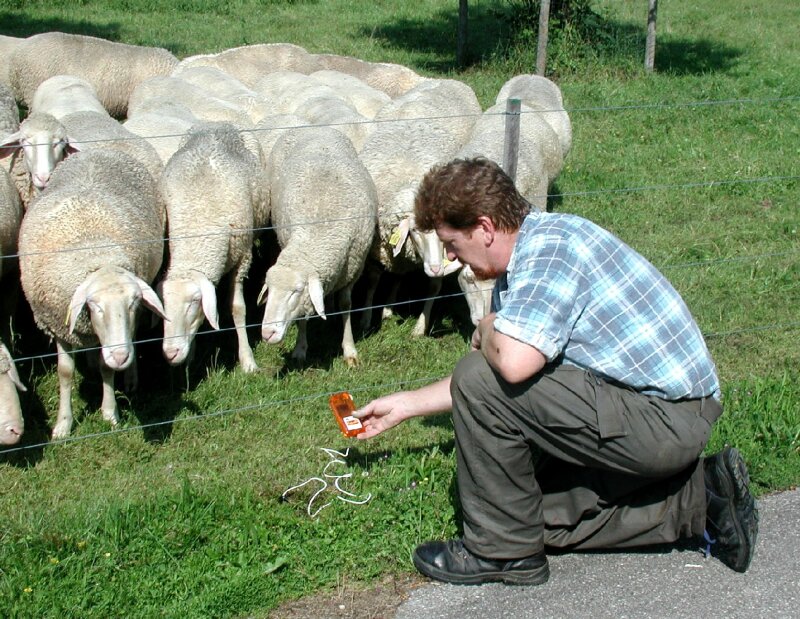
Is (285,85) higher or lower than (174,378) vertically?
higher

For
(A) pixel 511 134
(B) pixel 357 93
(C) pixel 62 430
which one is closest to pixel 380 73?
(B) pixel 357 93

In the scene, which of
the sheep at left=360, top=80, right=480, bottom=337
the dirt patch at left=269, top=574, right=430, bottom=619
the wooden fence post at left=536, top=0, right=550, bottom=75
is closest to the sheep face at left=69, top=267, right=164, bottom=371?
the sheep at left=360, top=80, right=480, bottom=337

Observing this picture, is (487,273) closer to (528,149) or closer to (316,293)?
(316,293)

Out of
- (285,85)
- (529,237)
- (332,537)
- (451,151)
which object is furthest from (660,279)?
(285,85)

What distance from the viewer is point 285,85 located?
353 inches

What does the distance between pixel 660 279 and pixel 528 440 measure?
0.68 m

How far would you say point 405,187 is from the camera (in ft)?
20.6

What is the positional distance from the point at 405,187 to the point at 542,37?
5.61 meters

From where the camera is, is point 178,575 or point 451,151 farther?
point 451,151

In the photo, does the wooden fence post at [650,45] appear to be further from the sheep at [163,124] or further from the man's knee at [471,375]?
the man's knee at [471,375]

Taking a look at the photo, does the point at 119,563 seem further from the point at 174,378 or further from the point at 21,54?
the point at 21,54

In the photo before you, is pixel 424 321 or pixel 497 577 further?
pixel 424 321

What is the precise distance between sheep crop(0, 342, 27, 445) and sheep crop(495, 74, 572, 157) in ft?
15.9

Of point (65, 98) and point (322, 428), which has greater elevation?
point (65, 98)
